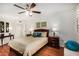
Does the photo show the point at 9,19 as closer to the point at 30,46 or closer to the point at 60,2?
the point at 30,46

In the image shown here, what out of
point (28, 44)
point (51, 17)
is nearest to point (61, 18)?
point (51, 17)

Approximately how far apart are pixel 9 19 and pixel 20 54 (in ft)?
2.02

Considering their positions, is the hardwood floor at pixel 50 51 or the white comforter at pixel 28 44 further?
the hardwood floor at pixel 50 51

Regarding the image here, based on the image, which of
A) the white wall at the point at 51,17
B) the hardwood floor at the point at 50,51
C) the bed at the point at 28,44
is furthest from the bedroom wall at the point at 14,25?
the hardwood floor at the point at 50,51

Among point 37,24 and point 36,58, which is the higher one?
point 37,24

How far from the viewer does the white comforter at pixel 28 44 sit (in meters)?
1.99

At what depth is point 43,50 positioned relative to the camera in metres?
2.08

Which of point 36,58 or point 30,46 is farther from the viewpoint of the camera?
point 36,58

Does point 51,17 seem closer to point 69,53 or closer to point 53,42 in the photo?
point 53,42

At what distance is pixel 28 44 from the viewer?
2.00m

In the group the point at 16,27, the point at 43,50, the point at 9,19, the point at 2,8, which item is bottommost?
the point at 43,50

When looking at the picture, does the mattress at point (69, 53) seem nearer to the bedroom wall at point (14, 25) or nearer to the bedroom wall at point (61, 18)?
the bedroom wall at point (61, 18)

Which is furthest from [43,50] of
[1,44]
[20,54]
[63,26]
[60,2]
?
[60,2]

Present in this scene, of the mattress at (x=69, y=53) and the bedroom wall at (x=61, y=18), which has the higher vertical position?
the bedroom wall at (x=61, y=18)
